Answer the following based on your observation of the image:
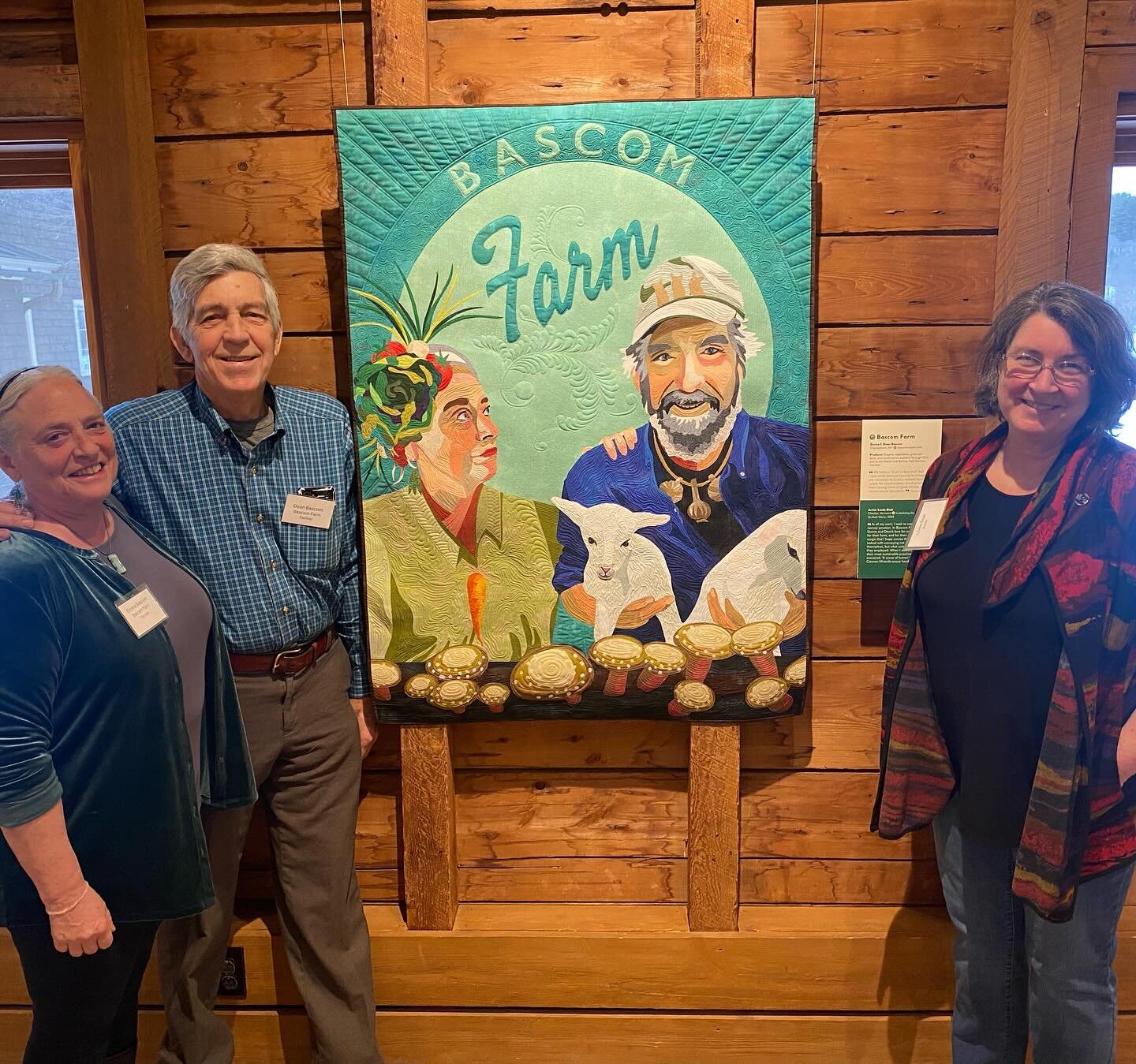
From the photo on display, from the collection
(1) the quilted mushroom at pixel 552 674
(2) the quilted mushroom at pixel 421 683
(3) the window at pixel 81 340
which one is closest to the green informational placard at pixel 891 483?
(1) the quilted mushroom at pixel 552 674

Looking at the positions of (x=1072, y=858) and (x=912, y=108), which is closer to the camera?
(x=1072, y=858)

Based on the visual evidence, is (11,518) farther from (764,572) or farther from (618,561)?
(764,572)

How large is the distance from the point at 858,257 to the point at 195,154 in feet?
4.54

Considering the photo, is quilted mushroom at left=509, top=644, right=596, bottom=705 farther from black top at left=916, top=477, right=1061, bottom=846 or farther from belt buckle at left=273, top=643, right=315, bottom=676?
black top at left=916, top=477, right=1061, bottom=846

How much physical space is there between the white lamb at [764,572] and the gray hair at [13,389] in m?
1.22

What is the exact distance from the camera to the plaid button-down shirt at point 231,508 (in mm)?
1585

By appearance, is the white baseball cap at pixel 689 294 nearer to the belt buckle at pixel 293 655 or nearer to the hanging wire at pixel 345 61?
the hanging wire at pixel 345 61

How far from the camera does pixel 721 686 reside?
1815 mm

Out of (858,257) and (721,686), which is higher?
(858,257)

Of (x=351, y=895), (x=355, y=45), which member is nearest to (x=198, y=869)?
(x=351, y=895)

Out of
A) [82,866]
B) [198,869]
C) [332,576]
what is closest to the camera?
[82,866]

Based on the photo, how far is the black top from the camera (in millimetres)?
1361

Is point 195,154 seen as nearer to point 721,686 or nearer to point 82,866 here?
point 82,866

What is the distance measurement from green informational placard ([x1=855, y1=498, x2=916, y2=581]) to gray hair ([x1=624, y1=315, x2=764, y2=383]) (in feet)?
1.34
